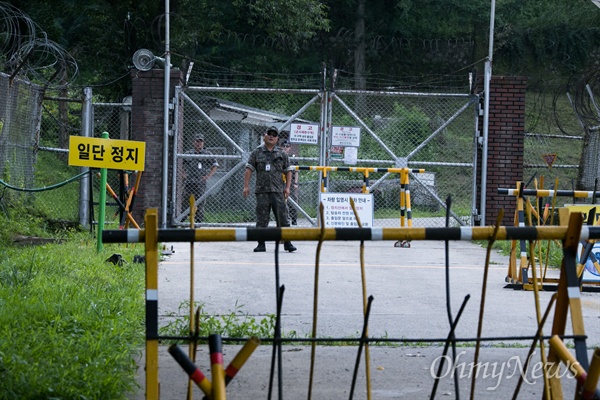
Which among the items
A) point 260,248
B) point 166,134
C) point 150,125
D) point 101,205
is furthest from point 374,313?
point 150,125

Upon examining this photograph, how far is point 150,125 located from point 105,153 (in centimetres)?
566

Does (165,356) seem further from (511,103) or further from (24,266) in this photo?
(511,103)

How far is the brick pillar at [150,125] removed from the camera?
17.3m

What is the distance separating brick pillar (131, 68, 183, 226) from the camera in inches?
682

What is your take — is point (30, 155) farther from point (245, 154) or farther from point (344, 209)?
point (344, 209)

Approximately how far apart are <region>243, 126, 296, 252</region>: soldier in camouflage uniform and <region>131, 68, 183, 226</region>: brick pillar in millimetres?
3398

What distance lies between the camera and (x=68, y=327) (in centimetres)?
666

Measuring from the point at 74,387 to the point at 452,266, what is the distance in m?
8.19

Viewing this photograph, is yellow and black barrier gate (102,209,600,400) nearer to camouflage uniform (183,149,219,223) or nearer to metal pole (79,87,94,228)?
metal pole (79,87,94,228)

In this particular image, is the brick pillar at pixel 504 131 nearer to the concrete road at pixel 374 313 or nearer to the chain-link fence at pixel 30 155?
the concrete road at pixel 374 313

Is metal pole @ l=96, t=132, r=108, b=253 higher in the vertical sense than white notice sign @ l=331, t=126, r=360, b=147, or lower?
lower

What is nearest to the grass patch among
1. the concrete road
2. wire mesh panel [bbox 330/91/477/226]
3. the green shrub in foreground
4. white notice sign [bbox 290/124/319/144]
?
the concrete road

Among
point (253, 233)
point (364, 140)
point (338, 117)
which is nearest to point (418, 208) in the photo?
Result: point (364, 140)

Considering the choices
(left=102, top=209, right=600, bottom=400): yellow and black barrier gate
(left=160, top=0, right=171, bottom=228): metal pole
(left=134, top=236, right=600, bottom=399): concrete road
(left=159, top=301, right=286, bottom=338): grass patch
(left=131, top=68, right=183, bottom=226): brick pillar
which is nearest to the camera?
(left=102, top=209, right=600, bottom=400): yellow and black barrier gate
